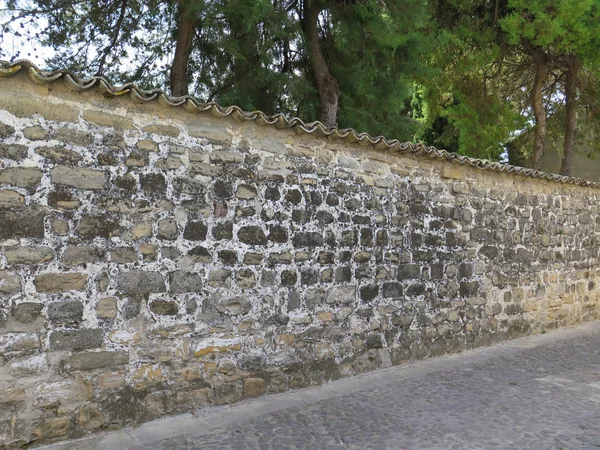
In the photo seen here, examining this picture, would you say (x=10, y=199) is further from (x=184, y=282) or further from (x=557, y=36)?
(x=557, y=36)

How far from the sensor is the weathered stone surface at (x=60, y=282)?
2.98 metres

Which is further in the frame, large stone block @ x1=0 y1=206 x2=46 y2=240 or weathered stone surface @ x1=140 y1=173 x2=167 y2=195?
weathered stone surface @ x1=140 y1=173 x2=167 y2=195

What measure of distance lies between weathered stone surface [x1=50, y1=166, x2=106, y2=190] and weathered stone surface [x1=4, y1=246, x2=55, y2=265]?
43 centimetres

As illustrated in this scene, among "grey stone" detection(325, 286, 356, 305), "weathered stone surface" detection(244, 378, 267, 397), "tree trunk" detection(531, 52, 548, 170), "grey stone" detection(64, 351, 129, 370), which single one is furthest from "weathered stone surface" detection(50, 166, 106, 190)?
"tree trunk" detection(531, 52, 548, 170)

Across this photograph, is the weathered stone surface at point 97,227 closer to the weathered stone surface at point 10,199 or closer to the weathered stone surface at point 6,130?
the weathered stone surface at point 10,199

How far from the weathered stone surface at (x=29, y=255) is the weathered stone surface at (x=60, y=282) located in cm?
10

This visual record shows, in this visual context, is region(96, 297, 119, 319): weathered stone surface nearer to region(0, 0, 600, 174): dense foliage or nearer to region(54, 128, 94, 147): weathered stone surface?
region(54, 128, 94, 147): weathered stone surface

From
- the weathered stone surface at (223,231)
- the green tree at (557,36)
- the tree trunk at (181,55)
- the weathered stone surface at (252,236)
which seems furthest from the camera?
the green tree at (557,36)

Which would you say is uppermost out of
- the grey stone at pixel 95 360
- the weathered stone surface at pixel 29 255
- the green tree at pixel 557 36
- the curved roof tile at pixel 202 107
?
the green tree at pixel 557 36

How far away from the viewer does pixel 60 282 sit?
3.04m

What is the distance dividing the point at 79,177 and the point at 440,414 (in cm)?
306

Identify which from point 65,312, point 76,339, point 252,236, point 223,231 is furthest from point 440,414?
point 65,312

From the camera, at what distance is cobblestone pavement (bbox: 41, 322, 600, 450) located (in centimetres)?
318

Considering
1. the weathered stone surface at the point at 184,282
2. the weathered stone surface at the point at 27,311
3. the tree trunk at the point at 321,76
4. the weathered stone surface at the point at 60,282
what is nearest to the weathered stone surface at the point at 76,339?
the weathered stone surface at the point at 27,311
